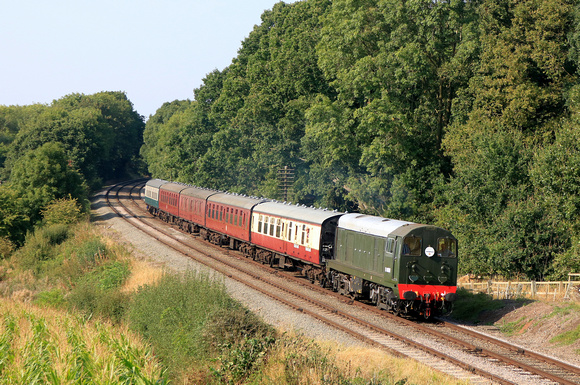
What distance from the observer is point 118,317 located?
2130 cm

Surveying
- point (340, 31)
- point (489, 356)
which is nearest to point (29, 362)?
point (489, 356)

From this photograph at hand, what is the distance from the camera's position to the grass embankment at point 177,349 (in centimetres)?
1189

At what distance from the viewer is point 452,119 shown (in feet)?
141

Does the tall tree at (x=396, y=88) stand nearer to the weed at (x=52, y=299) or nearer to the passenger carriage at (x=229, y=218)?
the passenger carriage at (x=229, y=218)

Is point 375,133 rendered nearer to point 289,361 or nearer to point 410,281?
point 410,281

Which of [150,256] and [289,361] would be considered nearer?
[289,361]

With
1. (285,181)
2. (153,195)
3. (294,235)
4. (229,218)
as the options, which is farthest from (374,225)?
(153,195)

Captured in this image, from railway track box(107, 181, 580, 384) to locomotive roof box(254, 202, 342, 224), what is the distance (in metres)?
2.98

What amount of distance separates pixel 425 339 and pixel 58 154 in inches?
1911

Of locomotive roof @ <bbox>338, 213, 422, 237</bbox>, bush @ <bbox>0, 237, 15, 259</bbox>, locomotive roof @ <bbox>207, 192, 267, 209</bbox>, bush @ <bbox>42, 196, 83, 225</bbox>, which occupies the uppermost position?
locomotive roof @ <bbox>338, 213, 422, 237</bbox>

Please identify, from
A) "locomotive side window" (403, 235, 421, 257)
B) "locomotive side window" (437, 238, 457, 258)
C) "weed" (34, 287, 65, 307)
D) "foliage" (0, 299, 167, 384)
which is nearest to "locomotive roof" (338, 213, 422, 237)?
"locomotive side window" (403, 235, 421, 257)

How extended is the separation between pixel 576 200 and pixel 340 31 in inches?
962

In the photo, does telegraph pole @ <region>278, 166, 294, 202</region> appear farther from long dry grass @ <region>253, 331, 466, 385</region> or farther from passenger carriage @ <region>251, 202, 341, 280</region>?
long dry grass @ <region>253, 331, 466, 385</region>

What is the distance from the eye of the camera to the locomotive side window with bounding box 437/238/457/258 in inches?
818
